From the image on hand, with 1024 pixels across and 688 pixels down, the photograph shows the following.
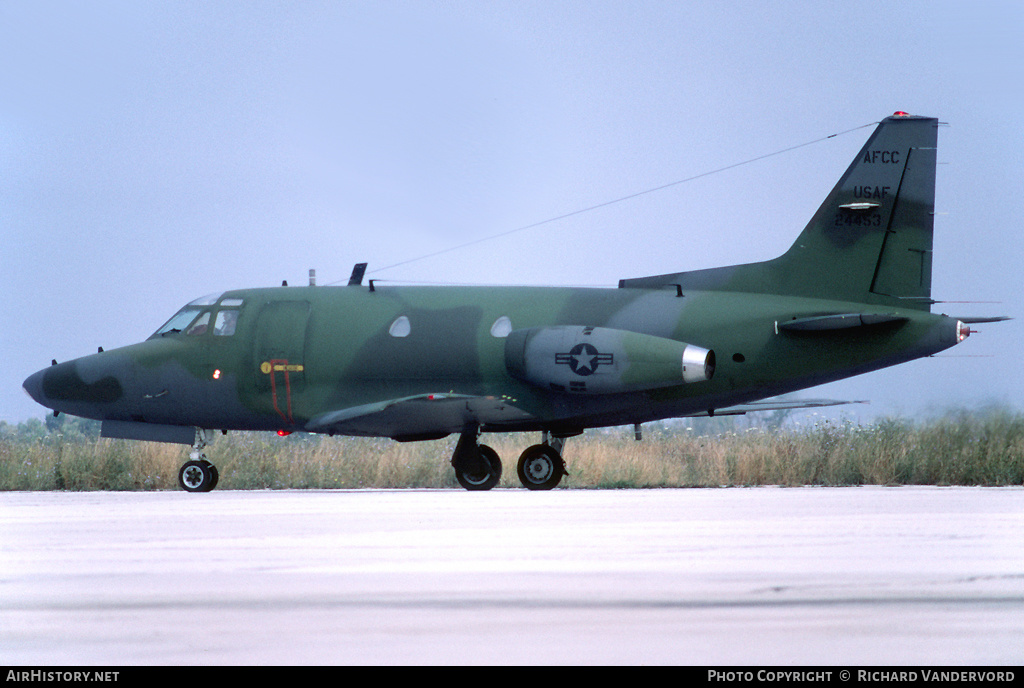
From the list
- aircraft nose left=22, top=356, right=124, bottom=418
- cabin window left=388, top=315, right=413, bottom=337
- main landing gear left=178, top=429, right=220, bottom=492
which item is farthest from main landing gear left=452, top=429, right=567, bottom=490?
aircraft nose left=22, top=356, right=124, bottom=418

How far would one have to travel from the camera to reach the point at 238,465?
2742 cm

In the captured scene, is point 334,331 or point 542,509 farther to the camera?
point 334,331

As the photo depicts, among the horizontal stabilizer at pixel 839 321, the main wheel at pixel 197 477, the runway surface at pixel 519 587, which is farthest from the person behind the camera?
the main wheel at pixel 197 477

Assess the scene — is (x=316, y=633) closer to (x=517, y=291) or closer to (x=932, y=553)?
(x=932, y=553)

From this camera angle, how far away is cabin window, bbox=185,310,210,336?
24.9 metres

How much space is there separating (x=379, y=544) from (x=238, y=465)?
15915 mm

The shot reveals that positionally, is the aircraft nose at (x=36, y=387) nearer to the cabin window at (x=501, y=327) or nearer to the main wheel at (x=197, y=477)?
the main wheel at (x=197, y=477)

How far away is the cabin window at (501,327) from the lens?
23234 millimetres

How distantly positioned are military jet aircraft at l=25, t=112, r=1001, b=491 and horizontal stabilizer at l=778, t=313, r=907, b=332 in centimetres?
2

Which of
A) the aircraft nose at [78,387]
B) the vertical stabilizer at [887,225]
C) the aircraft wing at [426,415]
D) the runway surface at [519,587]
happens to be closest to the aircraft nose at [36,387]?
the aircraft nose at [78,387]

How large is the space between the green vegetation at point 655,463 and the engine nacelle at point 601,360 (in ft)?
12.2

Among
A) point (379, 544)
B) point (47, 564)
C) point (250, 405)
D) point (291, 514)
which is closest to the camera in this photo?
point (47, 564)

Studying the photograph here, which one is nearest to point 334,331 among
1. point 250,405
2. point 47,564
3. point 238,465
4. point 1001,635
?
point 250,405

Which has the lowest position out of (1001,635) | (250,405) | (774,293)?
(1001,635)
